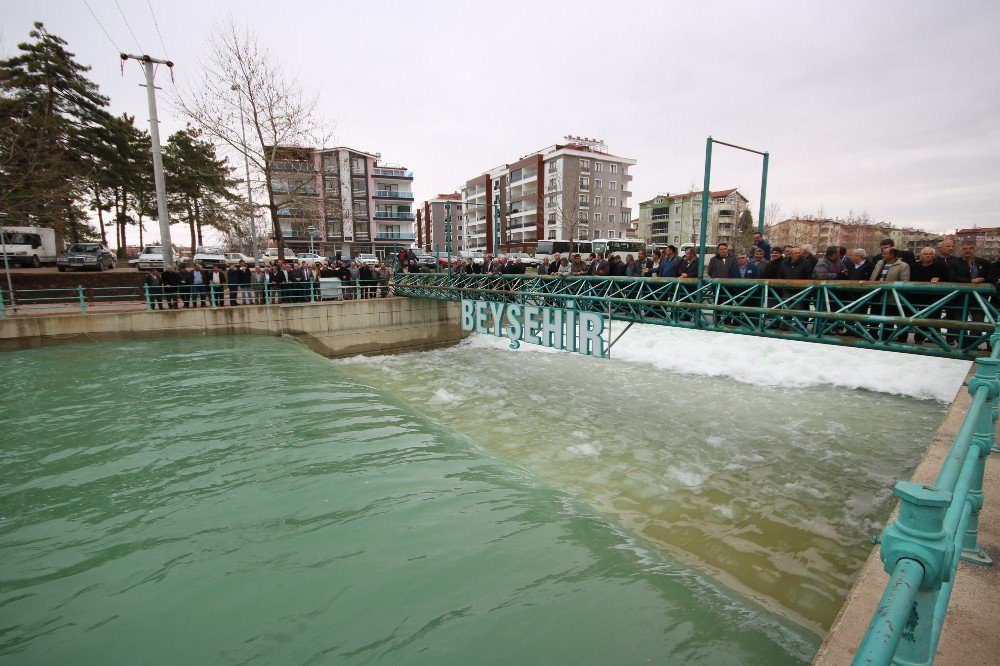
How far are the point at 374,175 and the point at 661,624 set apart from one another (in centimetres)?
6127

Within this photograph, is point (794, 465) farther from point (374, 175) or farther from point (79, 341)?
point (374, 175)

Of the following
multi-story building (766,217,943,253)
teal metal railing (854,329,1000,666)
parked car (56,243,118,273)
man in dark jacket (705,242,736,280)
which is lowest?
teal metal railing (854,329,1000,666)

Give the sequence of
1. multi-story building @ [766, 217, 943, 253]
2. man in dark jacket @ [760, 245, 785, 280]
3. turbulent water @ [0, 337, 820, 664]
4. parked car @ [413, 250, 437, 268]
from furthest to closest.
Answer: multi-story building @ [766, 217, 943, 253] < parked car @ [413, 250, 437, 268] < man in dark jacket @ [760, 245, 785, 280] < turbulent water @ [0, 337, 820, 664]

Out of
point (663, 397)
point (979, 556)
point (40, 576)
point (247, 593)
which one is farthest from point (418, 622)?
point (663, 397)

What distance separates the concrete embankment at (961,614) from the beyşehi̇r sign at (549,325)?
7867 mm

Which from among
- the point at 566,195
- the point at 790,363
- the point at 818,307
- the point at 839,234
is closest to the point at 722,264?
the point at 818,307

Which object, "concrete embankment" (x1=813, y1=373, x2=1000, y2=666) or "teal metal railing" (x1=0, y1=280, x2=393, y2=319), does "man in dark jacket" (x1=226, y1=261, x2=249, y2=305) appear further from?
"concrete embankment" (x1=813, y1=373, x2=1000, y2=666)

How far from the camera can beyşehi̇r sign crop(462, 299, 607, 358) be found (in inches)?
466

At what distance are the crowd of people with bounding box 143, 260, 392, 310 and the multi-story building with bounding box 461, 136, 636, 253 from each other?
116 ft

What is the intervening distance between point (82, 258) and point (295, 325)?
1551 centimetres

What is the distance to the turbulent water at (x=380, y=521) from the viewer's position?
4121mm

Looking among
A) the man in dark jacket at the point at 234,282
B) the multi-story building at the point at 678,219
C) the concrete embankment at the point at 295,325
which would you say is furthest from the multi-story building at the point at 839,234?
the man in dark jacket at the point at 234,282

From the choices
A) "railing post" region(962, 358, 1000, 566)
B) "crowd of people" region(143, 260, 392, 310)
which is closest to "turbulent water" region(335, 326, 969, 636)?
"railing post" region(962, 358, 1000, 566)

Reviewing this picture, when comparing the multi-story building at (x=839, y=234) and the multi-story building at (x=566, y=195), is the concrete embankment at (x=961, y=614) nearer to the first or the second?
the multi-story building at (x=566, y=195)
